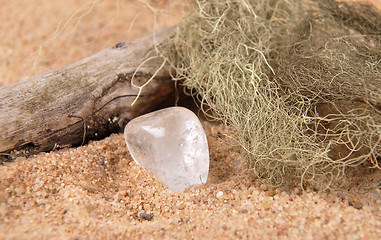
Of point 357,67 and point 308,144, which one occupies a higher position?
point 357,67

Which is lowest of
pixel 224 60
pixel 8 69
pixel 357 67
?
pixel 8 69

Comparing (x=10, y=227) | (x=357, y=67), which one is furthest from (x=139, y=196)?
(x=357, y=67)

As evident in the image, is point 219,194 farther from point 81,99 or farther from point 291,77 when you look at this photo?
point 81,99

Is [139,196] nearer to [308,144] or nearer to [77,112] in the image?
[77,112]

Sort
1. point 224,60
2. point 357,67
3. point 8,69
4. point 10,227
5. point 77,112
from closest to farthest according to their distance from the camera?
point 10,227 → point 357,67 → point 77,112 → point 224,60 → point 8,69

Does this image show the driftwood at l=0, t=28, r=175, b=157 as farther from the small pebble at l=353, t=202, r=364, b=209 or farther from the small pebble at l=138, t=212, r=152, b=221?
the small pebble at l=353, t=202, r=364, b=209

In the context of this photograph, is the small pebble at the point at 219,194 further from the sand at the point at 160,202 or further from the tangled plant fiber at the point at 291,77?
the tangled plant fiber at the point at 291,77

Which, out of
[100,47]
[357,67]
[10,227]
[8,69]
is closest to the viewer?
[10,227]
